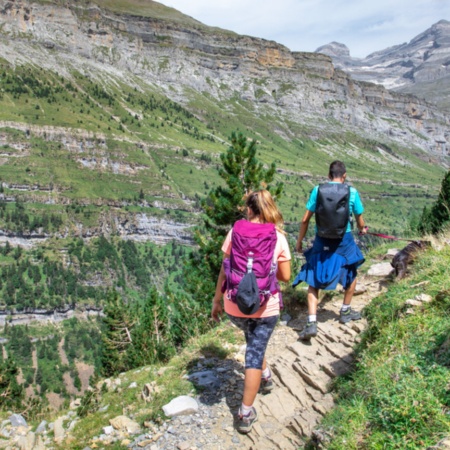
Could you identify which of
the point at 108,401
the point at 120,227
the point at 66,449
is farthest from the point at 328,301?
the point at 120,227

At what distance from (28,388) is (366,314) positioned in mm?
117080

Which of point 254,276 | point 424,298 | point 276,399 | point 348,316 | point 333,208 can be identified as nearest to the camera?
point 254,276

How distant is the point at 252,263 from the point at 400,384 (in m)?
2.02

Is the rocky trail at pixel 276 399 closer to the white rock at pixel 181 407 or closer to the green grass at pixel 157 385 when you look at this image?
the white rock at pixel 181 407

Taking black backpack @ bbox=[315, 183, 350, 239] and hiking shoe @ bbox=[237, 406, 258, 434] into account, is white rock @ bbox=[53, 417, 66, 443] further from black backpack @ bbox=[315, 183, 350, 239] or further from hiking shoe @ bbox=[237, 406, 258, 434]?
black backpack @ bbox=[315, 183, 350, 239]

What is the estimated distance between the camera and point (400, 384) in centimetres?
381

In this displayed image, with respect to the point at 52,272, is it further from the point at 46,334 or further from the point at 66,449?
the point at 66,449

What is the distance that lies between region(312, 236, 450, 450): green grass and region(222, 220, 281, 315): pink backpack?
1484 millimetres

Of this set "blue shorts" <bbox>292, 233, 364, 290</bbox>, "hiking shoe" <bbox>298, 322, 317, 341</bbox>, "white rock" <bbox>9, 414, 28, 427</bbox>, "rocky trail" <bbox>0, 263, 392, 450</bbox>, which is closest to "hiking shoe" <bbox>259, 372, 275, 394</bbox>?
"rocky trail" <bbox>0, 263, 392, 450</bbox>

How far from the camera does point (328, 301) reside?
8492mm

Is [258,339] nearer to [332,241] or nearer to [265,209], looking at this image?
[265,209]

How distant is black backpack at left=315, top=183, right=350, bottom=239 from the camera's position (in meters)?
6.08

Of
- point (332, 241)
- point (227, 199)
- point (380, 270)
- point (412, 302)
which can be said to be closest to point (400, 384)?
point (412, 302)

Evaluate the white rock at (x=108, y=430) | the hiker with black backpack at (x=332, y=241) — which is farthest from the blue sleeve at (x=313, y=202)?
the white rock at (x=108, y=430)
